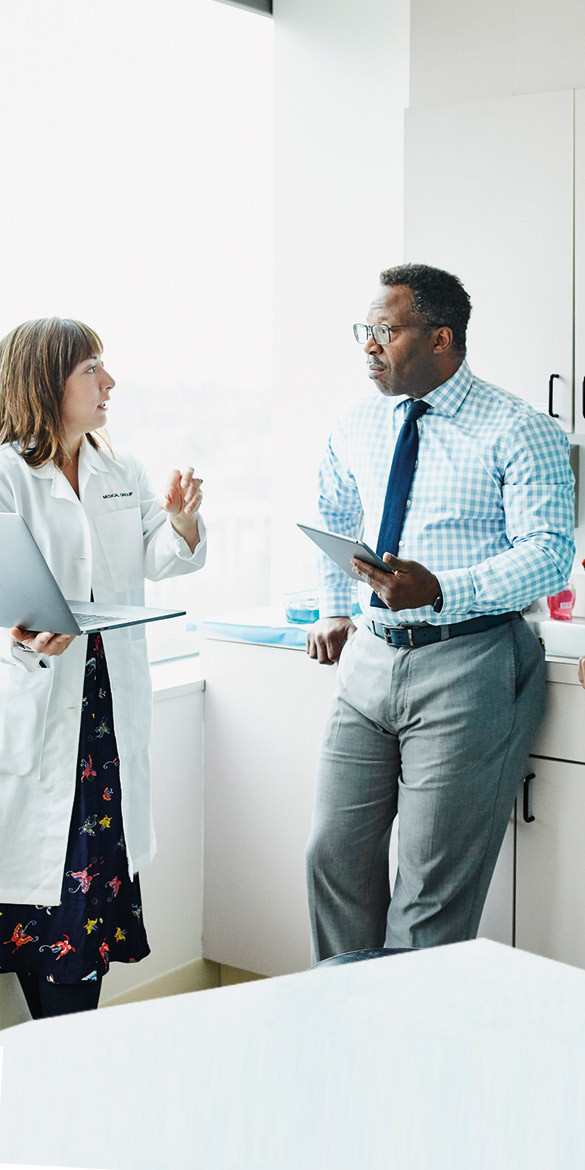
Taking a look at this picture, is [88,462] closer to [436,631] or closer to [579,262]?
[436,631]

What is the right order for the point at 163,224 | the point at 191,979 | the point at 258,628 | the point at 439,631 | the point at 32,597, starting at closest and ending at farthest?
1. the point at 32,597
2. the point at 439,631
3. the point at 258,628
4. the point at 191,979
5. the point at 163,224

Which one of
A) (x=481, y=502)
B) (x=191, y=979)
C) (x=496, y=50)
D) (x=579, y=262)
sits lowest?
(x=191, y=979)

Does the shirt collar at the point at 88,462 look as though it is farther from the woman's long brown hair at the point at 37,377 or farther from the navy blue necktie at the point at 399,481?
the navy blue necktie at the point at 399,481

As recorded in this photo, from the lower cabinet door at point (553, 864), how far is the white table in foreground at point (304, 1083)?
6.48 ft

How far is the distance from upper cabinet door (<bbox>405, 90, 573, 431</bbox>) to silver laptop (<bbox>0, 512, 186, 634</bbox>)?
3.63 feet

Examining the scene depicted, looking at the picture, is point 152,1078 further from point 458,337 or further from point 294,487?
point 294,487

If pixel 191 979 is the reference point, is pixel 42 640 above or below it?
above

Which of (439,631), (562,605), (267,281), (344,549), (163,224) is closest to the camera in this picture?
(344,549)

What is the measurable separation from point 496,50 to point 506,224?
41cm

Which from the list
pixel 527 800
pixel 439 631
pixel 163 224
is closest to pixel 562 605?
pixel 527 800

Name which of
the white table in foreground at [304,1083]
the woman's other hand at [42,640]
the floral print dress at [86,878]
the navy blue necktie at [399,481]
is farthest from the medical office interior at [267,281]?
the white table in foreground at [304,1083]

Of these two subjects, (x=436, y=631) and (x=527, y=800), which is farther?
(x=527, y=800)

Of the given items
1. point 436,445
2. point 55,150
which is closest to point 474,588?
point 436,445

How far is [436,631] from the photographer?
202 cm
